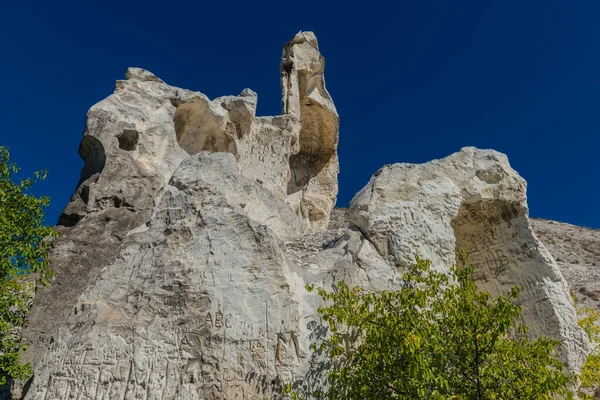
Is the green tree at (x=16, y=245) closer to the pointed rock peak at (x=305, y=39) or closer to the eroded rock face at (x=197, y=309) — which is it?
the eroded rock face at (x=197, y=309)

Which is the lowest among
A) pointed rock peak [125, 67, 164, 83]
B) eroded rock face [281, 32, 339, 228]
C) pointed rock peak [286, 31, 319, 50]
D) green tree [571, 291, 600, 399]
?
green tree [571, 291, 600, 399]

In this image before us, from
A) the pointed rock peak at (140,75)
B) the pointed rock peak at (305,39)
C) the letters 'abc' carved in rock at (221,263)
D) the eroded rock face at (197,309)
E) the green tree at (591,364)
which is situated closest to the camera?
the eroded rock face at (197,309)

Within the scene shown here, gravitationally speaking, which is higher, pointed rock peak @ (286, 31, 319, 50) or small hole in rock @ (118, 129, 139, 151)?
Result: pointed rock peak @ (286, 31, 319, 50)

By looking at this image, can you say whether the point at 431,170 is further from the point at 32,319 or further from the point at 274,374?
the point at 32,319

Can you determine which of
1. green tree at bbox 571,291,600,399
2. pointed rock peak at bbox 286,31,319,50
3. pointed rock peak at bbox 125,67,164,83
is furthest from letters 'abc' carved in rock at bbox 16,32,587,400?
pointed rock peak at bbox 286,31,319,50

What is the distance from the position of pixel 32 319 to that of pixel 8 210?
2716 millimetres

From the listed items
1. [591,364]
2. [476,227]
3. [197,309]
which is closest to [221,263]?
[197,309]

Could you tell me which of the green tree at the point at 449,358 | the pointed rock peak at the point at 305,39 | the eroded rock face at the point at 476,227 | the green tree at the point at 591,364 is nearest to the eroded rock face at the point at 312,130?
the pointed rock peak at the point at 305,39

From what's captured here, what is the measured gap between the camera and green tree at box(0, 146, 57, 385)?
1030 cm

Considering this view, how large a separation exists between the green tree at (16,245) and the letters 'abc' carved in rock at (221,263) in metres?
0.92

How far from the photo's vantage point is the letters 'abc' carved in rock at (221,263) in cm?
783

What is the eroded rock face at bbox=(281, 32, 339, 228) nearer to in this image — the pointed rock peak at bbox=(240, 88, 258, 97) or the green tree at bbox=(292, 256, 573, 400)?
the pointed rock peak at bbox=(240, 88, 258, 97)

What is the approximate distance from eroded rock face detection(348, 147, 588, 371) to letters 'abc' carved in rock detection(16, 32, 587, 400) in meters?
0.03

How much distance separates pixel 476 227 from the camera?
42.4ft
